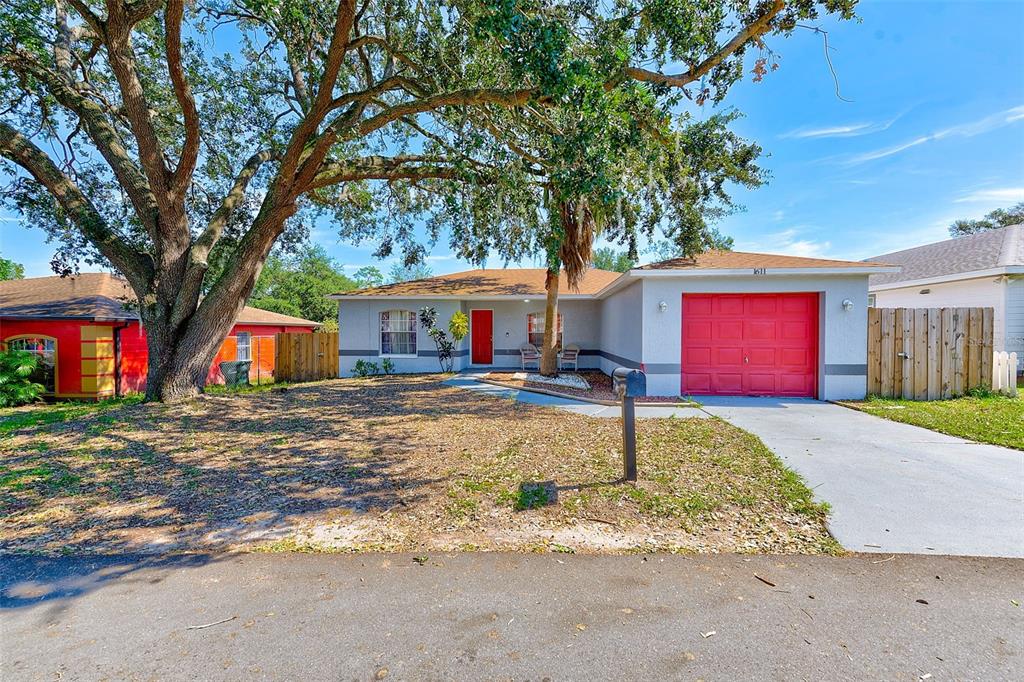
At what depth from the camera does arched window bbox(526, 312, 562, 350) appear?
16531 millimetres

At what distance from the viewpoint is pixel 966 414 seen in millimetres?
7434

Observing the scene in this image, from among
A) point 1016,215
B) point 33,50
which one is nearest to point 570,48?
point 33,50

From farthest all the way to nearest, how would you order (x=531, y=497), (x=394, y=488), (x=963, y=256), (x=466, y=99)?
1. (x=963, y=256)
2. (x=466, y=99)
3. (x=394, y=488)
4. (x=531, y=497)

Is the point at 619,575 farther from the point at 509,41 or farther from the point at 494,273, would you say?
the point at 494,273

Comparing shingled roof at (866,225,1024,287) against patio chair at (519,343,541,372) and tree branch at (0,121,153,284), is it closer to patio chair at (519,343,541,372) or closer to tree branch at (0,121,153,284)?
patio chair at (519,343,541,372)

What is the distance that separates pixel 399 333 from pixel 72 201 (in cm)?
899

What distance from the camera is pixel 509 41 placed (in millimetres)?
4840

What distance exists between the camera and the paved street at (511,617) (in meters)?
2.06

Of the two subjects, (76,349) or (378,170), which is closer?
(378,170)

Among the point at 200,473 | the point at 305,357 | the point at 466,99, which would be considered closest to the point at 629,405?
the point at 200,473

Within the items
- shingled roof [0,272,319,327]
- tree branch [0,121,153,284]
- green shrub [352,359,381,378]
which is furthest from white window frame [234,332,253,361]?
tree branch [0,121,153,284]

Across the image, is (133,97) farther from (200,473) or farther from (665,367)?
(665,367)

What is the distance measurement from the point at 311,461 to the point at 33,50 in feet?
32.9

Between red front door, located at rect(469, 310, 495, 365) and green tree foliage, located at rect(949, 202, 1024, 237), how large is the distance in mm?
27872
